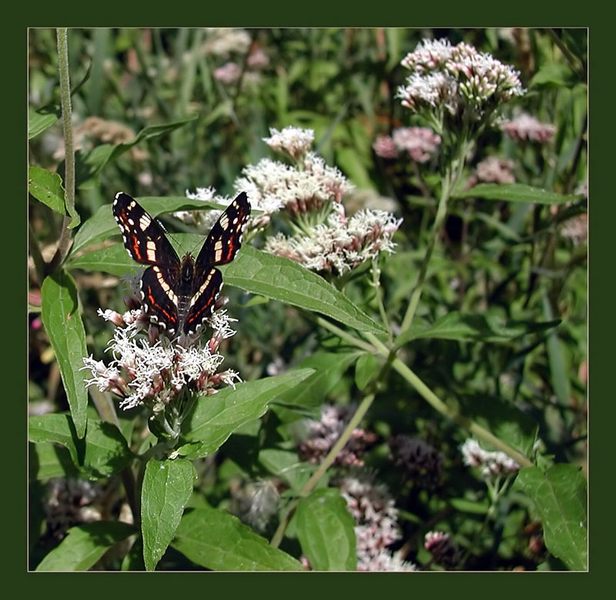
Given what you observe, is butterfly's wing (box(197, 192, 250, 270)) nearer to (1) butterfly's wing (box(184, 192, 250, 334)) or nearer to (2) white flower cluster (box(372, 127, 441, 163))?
(1) butterfly's wing (box(184, 192, 250, 334))

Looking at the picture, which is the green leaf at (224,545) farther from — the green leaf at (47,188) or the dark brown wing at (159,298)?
the green leaf at (47,188)

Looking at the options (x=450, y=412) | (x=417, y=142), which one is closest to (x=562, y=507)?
(x=450, y=412)

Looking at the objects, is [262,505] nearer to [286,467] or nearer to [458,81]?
[286,467]


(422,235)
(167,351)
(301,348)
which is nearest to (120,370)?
(167,351)

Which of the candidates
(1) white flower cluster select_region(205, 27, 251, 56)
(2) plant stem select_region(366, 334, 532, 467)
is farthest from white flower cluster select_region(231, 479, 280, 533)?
(1) white flower cluster select_region(205, 27, 251, 56)

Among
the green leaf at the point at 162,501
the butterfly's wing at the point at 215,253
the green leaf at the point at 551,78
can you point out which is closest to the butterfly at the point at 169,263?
the butterfly's wing at the point at 215,253

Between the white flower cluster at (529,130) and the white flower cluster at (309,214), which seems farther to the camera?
the white flower cluster at (529,130)
